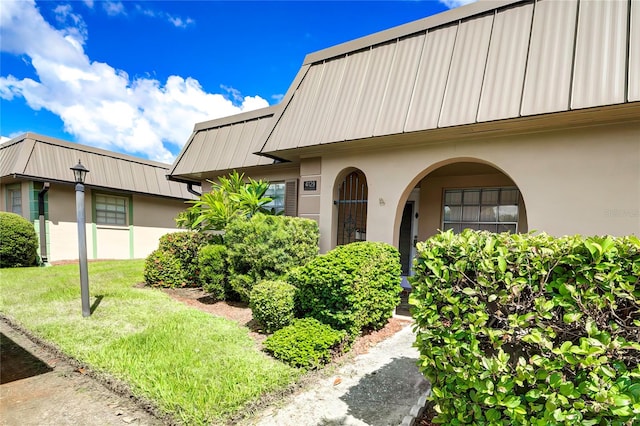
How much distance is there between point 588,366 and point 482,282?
698 millimetres

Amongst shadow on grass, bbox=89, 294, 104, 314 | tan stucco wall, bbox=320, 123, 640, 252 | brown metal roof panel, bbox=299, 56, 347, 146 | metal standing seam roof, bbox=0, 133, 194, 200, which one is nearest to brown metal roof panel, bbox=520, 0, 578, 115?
tan stucco wall, bbox=320, 123, 640, 252

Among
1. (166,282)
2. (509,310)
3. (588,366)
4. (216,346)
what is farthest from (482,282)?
(166,282)

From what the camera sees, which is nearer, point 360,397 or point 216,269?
point 360,397

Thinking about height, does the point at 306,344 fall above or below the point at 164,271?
above

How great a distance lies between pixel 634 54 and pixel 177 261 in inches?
363

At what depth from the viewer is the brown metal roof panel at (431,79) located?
15.9 feet

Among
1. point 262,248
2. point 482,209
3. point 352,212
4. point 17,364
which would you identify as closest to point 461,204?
point 482,209

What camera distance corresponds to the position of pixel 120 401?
2848mm

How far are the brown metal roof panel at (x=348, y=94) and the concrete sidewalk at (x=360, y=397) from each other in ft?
12.7

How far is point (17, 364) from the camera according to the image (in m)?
3.63

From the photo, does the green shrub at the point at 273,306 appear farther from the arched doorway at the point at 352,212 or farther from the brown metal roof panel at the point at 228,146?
the brown metal roof panel at the point at 228,146

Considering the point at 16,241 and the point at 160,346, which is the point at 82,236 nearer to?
the point at 160,346

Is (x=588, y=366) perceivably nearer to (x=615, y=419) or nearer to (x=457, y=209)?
(x=615, y=419)

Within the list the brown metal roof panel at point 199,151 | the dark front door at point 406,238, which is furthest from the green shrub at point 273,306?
the brown metal roof panel at point 199,151
